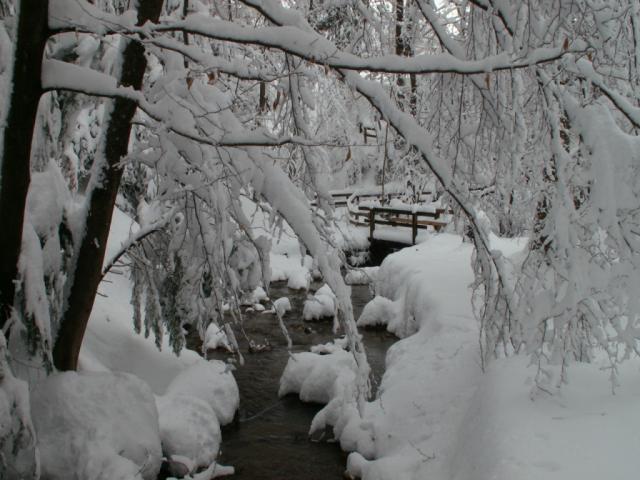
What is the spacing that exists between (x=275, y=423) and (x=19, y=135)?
4.90m

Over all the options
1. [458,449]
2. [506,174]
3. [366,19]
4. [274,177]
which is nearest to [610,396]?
[458,449]

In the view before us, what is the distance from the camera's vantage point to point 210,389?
7.01 meters

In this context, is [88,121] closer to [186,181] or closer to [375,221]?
[186,181]

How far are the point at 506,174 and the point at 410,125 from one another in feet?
3.56

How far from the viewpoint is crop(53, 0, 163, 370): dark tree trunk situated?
160 inches

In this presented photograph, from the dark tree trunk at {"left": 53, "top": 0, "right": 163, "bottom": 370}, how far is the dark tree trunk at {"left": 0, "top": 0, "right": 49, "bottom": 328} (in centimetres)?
83

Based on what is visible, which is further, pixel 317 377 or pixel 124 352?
pixel 317 377

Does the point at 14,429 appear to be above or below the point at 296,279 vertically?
above

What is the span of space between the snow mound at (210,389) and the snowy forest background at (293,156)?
231 centimetres

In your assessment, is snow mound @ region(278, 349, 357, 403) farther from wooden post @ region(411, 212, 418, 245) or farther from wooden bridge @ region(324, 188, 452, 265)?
wooden post @ region(411, 212, 418, 245)

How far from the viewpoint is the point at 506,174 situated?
13.5ft

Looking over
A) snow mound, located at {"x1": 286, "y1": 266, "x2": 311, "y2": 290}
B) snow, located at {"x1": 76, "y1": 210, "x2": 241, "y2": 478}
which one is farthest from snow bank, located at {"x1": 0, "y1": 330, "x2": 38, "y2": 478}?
snow mound, located at {"x1": 286, "y1": 266, "x2": 311, "y2": 290}

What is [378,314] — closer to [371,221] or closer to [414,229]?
[414,229]

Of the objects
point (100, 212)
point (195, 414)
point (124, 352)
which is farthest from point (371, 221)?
point (100, 212)
